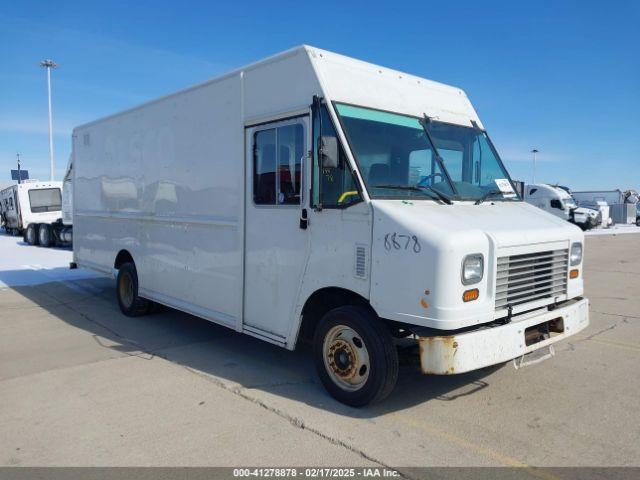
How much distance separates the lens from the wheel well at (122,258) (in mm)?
8047

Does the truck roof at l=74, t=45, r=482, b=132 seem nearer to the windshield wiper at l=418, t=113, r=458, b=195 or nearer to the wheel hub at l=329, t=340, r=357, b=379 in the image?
the windshield wiper at l=418, t=113, r=458, b=195

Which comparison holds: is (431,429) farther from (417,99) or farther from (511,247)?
(417,99)

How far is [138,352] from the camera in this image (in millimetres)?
6105

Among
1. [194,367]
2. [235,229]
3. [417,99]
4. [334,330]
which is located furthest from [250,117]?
[194,367]

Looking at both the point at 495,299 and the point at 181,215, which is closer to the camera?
the point at 495,299

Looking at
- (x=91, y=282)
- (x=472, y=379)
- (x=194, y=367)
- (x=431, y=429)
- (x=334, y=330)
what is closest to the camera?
(x=431, y=429)

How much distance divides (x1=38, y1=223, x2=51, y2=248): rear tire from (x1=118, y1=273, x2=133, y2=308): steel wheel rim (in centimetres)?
1481

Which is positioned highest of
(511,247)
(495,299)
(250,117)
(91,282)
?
(250,117)

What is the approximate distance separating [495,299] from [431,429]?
3.72ft

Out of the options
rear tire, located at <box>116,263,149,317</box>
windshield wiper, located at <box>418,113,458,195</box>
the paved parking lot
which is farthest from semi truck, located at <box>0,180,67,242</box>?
windshield wiper, located at <box>418,113,458,195</box>

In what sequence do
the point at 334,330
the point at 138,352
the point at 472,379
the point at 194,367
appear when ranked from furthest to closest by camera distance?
the point at 138,352, the point at 194,367, the point at 472,379, the point at 334,330

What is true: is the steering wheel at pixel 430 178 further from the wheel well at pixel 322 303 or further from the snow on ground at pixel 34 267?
the snow on ground at pixel 34 267

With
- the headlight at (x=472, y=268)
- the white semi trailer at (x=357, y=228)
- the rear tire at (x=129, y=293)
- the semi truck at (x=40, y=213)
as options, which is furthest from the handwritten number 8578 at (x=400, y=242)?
the semi truck at (x=40, y=213)

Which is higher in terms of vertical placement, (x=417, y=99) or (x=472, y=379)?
(x=417, y=99)
